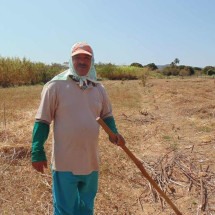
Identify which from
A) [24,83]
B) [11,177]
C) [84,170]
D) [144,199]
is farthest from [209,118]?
[24,83]

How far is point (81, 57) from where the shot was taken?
2213mm

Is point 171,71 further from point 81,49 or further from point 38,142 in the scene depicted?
point 38,142

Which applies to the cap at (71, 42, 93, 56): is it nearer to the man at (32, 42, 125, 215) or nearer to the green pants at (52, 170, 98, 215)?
the man at (32, 42, 125, 215)

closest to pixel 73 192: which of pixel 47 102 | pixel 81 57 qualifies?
pixel 47 102

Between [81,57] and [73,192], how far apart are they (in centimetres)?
93

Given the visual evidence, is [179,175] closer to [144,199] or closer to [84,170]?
[144,199]

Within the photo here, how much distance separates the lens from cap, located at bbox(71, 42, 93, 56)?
7.21 feet

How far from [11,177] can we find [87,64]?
199 cm

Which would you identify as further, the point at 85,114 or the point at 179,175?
the point at 179,175

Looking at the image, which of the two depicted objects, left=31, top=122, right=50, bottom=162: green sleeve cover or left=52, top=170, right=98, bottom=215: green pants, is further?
left=52, top=170, right=98, bottom=215: green pants

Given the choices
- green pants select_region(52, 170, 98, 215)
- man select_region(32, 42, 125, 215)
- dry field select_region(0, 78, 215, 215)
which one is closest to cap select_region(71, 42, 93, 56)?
man select_region(32, 42, 125, 215)

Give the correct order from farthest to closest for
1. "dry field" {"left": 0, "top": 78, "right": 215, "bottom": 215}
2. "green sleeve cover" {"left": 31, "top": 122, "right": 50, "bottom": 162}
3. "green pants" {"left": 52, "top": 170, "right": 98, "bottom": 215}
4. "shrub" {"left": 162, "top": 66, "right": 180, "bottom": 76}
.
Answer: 1. "shrub" {"left": 162, "top": 66, "right": 180, "bottom": 76}
2. "dry field" {"left": 0, "top": 78, "right": 215, "bottom": 215}
3. "green pants" {"left": 52, "top": 170, "right": 98, "bottom": 215}
4. "green sleeve cover" {"left": 31, "top": 122, "right": 50, "bottom": 162}

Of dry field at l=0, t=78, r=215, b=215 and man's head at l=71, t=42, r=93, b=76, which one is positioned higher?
man's head at l=71, t=42, r=93, b=76

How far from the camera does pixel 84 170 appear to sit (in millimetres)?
2273
